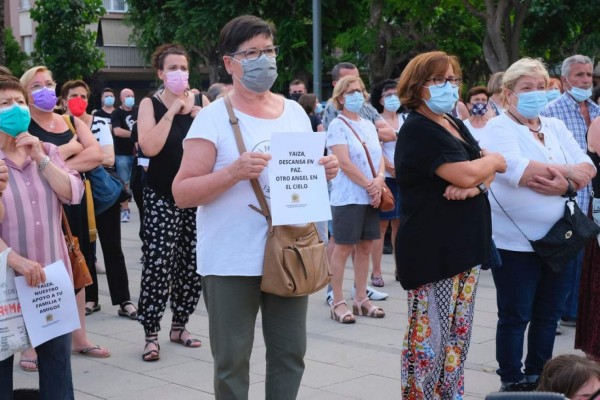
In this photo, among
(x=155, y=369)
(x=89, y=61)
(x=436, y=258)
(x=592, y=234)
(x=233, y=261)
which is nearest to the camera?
(x=233, y=261)

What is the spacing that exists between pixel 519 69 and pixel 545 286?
1282 millimetres

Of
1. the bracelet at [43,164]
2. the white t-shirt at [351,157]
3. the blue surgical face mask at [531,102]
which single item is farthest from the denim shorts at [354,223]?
the bracelet at [43,164]

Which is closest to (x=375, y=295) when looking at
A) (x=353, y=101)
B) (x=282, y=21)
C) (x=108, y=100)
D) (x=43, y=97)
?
(x=353, y=101)

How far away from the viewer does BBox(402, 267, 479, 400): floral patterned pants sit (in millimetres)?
4715

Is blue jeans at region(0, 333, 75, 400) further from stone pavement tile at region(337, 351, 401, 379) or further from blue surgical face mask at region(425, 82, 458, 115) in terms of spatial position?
stone pavement tile at region(337, 351, 401, 379)

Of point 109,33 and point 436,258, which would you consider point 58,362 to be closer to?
point 436,258

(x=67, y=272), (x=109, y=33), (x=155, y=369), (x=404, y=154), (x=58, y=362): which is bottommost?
(x=155, y=369)

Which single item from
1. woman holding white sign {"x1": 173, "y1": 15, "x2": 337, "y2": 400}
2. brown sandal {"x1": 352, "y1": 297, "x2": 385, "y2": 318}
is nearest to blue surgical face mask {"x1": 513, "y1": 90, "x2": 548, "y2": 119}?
woman holding white sign {"x1": 173, "y1": 15, "x2": 337, "y2": 400}

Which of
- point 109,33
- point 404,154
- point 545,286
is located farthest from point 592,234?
point 109,33

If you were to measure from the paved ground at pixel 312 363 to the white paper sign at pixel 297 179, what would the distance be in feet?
6.20

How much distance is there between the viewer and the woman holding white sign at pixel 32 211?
4.27m

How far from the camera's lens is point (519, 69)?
551 centimetres

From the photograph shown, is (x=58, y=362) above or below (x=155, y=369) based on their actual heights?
above

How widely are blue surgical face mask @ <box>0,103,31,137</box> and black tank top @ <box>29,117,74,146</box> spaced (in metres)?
1.77
